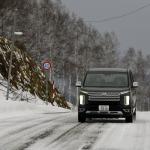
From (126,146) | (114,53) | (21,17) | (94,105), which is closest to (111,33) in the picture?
(114,53)

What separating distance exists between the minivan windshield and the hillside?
2027 cm

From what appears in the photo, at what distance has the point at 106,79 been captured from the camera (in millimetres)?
21375

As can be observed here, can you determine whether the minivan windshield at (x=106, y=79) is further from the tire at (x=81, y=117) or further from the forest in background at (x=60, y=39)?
the forest in background at (x=60, y=39)

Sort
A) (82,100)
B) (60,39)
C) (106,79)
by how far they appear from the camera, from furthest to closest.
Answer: (60,39)
(106,79)
(82,100)

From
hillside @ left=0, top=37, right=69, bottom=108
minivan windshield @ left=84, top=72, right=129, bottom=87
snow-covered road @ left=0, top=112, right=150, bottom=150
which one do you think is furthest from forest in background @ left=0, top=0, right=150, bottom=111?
snow-covered road @ left=0, top=112, right=150, bottom=150

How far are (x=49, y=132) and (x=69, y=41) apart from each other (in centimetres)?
8107

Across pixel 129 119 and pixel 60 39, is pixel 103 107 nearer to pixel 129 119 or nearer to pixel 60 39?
pixel 129 119

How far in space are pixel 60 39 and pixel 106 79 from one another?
232 feet

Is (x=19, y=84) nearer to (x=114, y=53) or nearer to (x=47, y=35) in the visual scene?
(x=47, y=35)

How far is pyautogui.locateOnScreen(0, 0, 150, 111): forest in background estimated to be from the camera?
7206 centimetres

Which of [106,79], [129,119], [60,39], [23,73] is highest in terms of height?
[60,39]

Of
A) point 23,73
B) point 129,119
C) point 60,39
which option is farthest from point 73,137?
point 60,39

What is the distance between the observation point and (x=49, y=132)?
51.3 ft

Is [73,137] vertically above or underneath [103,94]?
underneath
